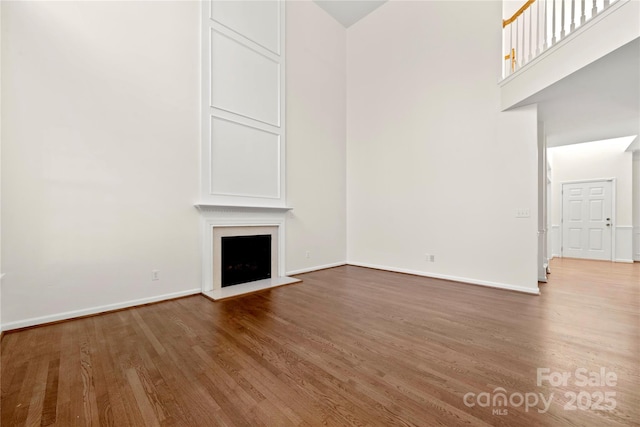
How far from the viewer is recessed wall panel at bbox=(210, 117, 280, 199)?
3.75m

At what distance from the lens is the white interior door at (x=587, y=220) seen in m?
6.73

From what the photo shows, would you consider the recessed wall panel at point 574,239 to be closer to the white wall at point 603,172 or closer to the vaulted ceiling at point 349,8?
the white wall at point 603,172

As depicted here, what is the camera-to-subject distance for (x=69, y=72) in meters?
2.68

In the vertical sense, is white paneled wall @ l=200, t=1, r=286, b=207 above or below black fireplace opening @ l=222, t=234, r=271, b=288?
above

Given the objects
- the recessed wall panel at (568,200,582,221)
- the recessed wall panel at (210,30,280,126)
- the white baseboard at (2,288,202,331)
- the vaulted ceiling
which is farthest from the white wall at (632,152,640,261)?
the white baseboard at (2,288,202,331)

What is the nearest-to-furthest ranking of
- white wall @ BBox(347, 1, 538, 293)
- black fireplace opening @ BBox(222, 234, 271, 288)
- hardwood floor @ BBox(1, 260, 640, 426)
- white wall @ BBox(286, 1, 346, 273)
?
hardwood floor @ BBox(1, 260, 640, 426) → white wall @ BBox(347, 1, 538, 293) → black fireplace opening @ BBox(222, 234, 271, 288) → white wall @ BBox(286, 1, 346, 273)

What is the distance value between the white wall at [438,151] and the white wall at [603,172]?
5537mm

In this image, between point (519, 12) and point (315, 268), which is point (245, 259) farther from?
point (519, 12)

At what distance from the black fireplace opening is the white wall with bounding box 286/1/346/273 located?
0.47 meters

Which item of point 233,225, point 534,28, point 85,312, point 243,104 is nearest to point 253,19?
point 243,104

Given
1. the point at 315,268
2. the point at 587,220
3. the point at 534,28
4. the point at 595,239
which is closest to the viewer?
the point at 534,28

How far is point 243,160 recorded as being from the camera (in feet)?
13.3

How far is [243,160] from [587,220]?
356 inches

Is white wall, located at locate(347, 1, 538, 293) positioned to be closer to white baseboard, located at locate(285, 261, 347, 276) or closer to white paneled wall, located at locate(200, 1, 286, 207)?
white baseboard, located at locate(285, 261, 347, 276)
